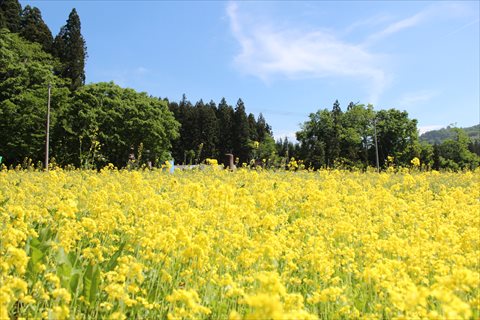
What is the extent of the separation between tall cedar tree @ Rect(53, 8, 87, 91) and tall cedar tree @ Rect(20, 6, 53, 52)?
136cm

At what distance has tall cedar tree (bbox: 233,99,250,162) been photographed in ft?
256

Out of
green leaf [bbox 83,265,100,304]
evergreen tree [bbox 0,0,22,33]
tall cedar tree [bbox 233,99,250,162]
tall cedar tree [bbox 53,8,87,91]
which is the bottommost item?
green leaf [bbox 83,265,100,304]

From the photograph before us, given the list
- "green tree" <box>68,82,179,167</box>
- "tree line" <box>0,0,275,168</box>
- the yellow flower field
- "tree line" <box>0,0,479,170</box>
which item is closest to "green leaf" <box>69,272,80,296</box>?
the yellow flower field

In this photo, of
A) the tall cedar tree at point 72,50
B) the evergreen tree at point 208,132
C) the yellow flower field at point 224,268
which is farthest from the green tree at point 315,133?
the yellow flower field at point 224,268

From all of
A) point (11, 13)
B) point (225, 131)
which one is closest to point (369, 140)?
point (225, 131)

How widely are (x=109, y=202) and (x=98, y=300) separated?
11.3 feet

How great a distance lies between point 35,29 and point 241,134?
40.9 metres

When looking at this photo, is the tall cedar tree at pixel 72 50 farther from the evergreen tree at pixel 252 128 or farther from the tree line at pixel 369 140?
the evergreen tree at pixel 252 128

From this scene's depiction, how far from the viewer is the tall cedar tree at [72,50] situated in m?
48.8

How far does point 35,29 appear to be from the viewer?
162 feet

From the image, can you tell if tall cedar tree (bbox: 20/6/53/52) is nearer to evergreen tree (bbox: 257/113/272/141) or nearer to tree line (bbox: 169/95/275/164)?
tree line (bbox: 169/95/275/164)

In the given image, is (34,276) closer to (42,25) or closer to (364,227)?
(364,227)

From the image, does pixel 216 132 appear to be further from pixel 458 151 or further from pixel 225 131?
pixel 458 151

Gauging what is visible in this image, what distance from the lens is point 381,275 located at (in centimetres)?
298
